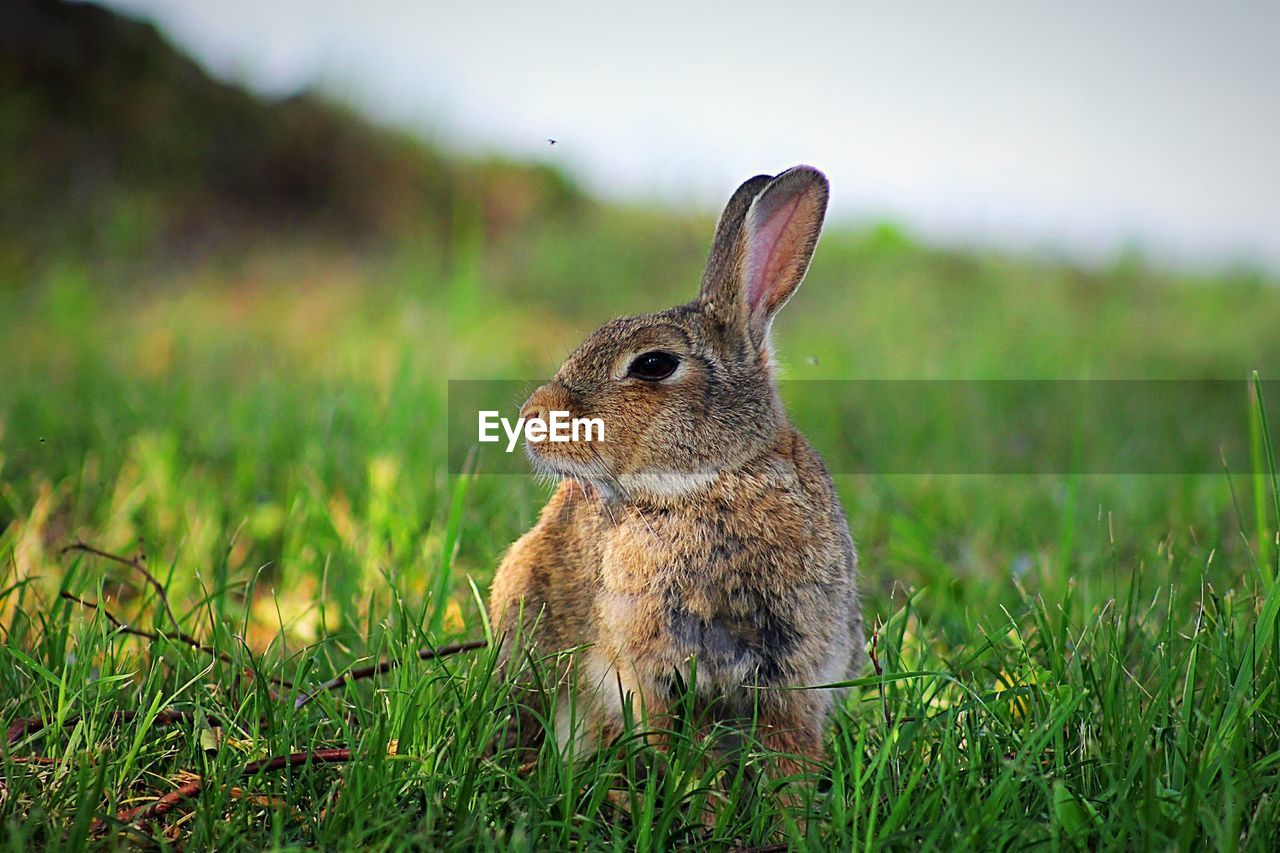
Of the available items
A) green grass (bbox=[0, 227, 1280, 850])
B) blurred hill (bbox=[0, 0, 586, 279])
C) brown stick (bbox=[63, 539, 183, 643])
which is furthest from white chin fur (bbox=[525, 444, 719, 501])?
blurred hill (bbox=[0, 0, 586, 279])

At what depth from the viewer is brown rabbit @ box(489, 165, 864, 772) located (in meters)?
2.88

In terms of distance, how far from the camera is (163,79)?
1176cm

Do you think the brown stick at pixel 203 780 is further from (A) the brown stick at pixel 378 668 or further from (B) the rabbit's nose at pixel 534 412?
(B) the rabbit's nose at pixel 534 412

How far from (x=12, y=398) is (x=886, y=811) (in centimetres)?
479

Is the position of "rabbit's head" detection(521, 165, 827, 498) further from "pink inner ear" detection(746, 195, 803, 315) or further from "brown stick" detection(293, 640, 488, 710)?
"brown stick" detection(293, 640, 488, 710)

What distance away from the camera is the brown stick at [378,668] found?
2750 mm

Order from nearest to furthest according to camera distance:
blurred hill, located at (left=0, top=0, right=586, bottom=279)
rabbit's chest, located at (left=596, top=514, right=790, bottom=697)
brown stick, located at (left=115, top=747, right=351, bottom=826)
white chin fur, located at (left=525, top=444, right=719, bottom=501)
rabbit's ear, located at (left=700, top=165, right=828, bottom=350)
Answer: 1. brown stick, located at (left=115, top=747, right=351, bottom=826)
2. rabbit's chest, located at (left=596, top=514, right=790, bottom=697)
3. white chin fur, located at (left=525, top=444, right=719, bottom=501)
4. rabbit's ear, located at (left=700, top=165, right=828, bottom=350)
5. blurred hill, located at (left=0, top=0, right=586, bottom=279)

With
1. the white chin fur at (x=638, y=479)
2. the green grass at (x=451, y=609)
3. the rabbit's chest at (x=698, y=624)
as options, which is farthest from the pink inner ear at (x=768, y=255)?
the rabbit's chest at (x=698, y=624)

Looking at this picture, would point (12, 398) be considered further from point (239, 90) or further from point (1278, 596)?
point (239, 90)

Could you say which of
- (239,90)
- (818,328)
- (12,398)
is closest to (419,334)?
(12,398)

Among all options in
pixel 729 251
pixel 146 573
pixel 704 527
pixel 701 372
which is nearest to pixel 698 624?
pixel 704 527

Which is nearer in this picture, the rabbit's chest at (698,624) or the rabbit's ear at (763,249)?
the rabbit's chest at (698,624)

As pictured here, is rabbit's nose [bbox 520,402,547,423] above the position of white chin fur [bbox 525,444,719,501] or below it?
above

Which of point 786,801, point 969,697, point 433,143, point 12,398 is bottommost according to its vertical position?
point 786,801
